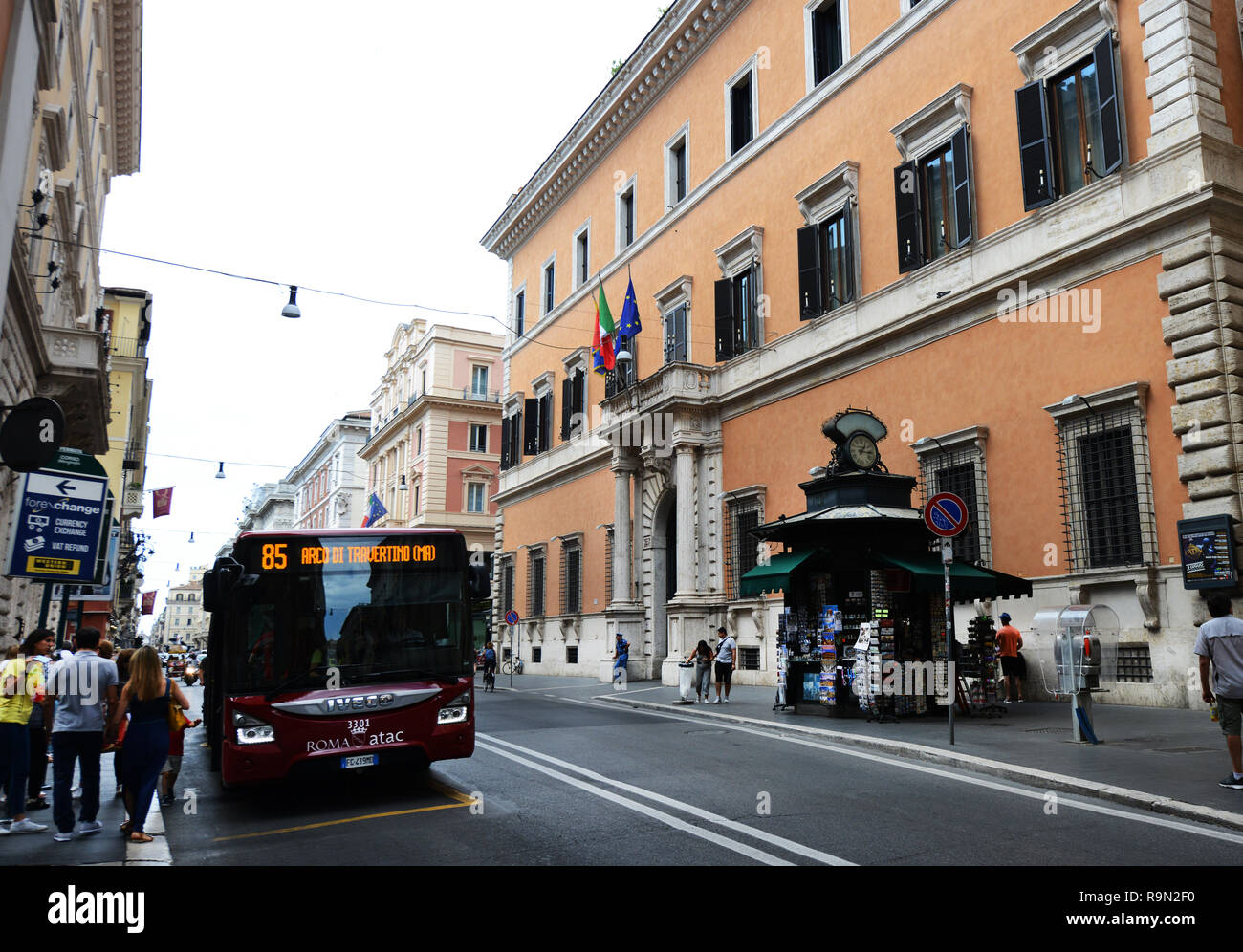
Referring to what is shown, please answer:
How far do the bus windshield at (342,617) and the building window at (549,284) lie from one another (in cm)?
2929

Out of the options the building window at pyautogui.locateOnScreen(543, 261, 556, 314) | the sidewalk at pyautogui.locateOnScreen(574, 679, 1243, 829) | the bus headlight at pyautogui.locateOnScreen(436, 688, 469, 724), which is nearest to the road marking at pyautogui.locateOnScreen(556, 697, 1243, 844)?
the sidewalk at pyautogui.locateOnScreen(574, 679, 1243, 829)

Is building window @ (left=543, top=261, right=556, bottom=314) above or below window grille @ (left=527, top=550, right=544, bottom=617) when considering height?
above

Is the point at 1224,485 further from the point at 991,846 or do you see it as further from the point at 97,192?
the point at 97,192

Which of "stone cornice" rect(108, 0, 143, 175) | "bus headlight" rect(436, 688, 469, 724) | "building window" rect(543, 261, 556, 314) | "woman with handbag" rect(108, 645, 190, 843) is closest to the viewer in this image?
"woman with handbag" rect(108, 645, 190, 843)

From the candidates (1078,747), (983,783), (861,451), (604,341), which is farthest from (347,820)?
(604,341)

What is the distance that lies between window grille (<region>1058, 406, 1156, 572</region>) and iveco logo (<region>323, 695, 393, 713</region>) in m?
11.4

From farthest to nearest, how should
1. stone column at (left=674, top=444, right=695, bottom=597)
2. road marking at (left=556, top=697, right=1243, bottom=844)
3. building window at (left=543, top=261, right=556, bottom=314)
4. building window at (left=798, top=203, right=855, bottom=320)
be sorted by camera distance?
building window at (left=543, top=261, right=556, bottom=314) < stone column at (left=674, top=444, right=695, bottom=597) < building window at (left=798, top=203, right=855, bottom=320) < road marking at (left=556, top=697, right=1243, bottom=844)

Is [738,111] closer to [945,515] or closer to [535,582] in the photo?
[945,515]

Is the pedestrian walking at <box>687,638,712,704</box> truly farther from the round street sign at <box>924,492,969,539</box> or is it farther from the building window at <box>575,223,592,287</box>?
the building window at <box>575,223,592,287</box>

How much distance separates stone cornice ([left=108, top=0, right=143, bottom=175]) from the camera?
2534 cm

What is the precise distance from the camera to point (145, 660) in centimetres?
783

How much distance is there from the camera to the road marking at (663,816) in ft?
19.7

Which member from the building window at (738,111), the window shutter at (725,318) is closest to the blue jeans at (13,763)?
the window shutter at (725,318)
